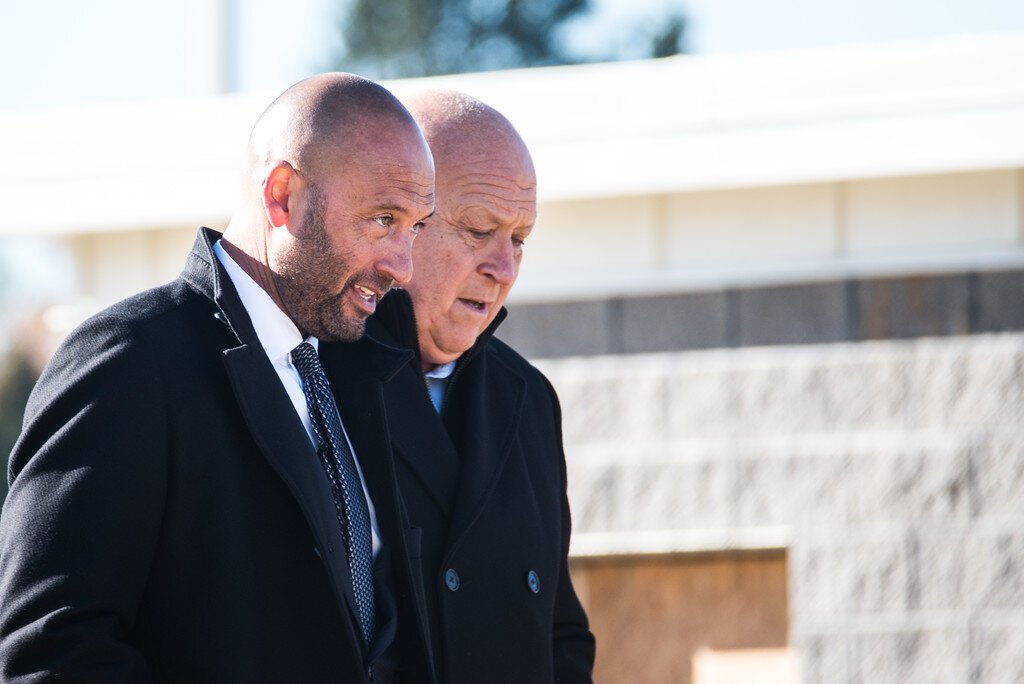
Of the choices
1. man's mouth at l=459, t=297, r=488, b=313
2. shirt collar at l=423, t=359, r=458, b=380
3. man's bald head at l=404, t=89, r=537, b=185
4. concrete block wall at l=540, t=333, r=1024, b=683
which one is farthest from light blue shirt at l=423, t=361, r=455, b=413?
concrete block wall at l=540, t=333, r=1024, b=683

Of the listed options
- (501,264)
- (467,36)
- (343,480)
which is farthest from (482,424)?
(467,36)

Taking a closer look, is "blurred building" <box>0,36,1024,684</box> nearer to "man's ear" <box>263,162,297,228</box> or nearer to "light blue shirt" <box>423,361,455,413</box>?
"light blue shirt" <box>423,361,455,413</box>

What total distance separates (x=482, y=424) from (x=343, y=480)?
1.71 feet

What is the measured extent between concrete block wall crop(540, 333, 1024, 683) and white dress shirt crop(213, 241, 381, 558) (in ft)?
6.97

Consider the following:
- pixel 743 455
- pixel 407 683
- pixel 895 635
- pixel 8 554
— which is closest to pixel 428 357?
pixel 407 683

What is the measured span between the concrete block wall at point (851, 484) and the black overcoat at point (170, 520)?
2.28 m

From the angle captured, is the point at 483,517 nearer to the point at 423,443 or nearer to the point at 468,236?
the point at 423,443

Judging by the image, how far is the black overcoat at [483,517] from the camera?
270 cm

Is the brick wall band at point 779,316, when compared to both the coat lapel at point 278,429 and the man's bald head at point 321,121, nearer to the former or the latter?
the man's bald head at point 321,121

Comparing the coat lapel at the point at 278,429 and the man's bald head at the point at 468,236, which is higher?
the man's bald head at the point at 468,236

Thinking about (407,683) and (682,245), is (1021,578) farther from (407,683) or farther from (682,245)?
(407,683)

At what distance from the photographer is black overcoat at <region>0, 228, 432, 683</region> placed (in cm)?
217

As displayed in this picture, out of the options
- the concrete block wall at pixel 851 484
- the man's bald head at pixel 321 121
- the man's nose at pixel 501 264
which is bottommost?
the concrete block wall at pixel 851 484

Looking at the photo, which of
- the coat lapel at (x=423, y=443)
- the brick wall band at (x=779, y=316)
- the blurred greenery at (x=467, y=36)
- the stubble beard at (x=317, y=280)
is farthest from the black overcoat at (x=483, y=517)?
the blurred greenery at (x=467, y=36)
